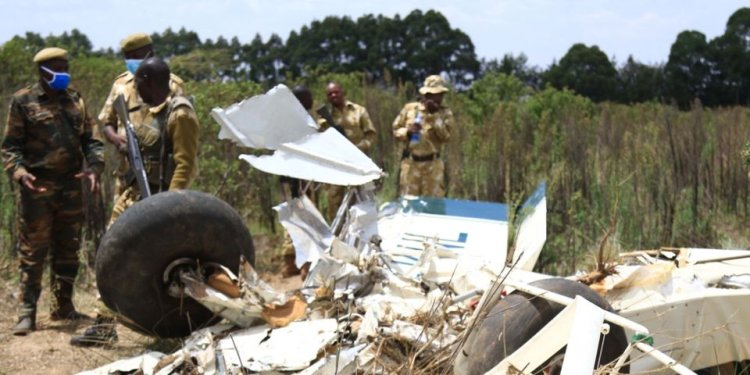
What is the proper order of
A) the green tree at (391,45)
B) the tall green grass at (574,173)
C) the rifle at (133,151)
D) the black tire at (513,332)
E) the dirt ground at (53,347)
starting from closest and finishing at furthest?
the black tire at (513,332), the dirt ground at (53,347), the rifle at (133,151), the tall green grass at (574,173), the green tree at (391,45)

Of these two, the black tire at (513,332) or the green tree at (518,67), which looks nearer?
the black tire at (513,332)

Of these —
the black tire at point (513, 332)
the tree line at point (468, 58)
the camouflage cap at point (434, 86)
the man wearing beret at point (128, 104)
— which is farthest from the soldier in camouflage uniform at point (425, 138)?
the tree line at point (468, 58)

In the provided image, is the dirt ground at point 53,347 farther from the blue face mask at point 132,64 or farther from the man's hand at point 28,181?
the blue face mask at point 132,64

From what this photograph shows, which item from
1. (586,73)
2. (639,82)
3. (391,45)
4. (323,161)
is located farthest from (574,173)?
(391,45)

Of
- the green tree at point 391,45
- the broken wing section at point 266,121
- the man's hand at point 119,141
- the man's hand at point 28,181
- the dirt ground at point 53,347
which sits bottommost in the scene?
the dirt ground at point 53,347

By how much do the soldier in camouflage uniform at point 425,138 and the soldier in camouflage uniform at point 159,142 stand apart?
349cm

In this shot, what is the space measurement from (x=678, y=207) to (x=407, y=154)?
2671 millimetres

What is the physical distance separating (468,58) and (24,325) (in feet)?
107

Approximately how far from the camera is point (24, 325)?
5.19 metres

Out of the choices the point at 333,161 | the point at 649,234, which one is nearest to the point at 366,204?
the point at 333,161

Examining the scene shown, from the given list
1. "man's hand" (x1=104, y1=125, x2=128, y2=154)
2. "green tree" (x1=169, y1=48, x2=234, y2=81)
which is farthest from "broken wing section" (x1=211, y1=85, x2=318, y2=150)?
"green tree" (x1=169, y1=48, x2=234, y2=81)

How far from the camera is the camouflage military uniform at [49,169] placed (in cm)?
514

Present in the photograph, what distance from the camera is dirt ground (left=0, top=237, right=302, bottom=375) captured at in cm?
456

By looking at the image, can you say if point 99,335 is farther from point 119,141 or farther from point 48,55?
point 48,55
